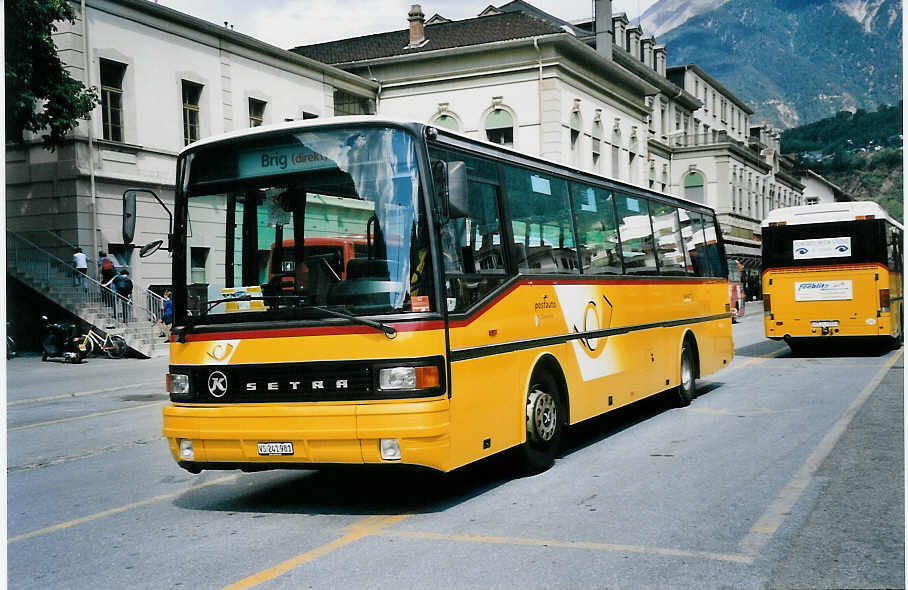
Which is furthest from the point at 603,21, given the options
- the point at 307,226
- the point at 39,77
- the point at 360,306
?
the point at 360,306

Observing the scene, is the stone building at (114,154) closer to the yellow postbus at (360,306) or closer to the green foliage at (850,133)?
the yellow postbus at (360,306)

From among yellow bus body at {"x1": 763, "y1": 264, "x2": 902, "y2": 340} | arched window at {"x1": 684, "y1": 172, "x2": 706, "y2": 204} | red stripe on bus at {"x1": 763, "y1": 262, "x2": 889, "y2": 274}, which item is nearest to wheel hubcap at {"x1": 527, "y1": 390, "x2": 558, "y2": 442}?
yellow bus body at {"x1": 763, "y1": 264, "x2": 902, "y2": 340}

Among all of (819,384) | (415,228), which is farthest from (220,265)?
(819,384)

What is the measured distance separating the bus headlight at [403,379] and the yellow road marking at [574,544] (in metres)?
0.99

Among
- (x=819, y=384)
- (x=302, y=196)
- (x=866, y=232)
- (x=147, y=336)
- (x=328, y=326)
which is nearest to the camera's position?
(x=328, y=326)

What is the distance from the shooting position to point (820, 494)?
7102 millimetres

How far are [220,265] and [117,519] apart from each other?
6.64 feet

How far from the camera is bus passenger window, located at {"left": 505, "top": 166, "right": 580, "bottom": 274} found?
853cm

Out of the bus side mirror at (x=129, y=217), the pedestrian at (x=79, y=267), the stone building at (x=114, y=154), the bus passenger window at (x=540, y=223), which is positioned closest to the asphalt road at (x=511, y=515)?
the bus passenger window at (x=540, y=223)

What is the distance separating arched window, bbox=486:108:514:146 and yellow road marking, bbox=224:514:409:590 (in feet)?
122

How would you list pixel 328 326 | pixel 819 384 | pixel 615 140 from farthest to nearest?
pixel 615 140 → pixel 819 384 → pixel 328 326

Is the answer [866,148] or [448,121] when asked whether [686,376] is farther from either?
[866,148]

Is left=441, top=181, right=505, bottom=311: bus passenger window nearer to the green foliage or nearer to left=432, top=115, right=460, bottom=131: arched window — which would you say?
the green foliage

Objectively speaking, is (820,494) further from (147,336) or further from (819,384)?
(147,336)
